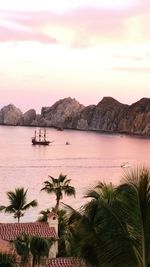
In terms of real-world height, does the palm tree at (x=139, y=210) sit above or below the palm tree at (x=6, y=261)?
above

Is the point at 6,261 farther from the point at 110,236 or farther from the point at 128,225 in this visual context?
the point at 128,225

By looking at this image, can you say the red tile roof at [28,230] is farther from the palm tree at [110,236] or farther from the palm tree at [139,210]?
the palm tree at [139,210]

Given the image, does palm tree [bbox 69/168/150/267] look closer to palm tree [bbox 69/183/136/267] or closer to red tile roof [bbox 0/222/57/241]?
palm tree [bbox 69/183/136/267]

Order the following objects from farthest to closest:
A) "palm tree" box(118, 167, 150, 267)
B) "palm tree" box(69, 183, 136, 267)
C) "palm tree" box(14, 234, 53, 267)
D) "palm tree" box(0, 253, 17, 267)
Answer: "palm tree" box(14, 234, 53, 267) < "palm tree" box(0, 253, 17, 267) < "palm tree" box(69, 183, 136, 267) < "palm tree" box(118, 167, 150, 267)

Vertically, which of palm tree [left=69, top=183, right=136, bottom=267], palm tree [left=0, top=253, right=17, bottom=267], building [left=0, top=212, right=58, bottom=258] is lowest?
building [left=0, top=212, right=58, bottom=258]

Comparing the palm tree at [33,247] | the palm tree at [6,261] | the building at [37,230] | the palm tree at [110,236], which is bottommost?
the building at [37,230]

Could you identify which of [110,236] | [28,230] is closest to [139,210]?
[110,236]

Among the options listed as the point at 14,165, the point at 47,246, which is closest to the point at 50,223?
the point at 47,246

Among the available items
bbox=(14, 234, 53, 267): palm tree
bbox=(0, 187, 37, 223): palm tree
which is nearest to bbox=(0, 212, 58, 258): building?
bbox=(0, 187, 37, 223): palm tree

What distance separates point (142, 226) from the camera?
8633 mm

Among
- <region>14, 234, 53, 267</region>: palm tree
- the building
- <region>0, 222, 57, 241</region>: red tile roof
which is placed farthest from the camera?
<region>0, 222, 57, 241</region>: red tile roof

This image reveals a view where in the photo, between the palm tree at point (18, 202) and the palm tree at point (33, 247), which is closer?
the palm tree at point (33, 247)

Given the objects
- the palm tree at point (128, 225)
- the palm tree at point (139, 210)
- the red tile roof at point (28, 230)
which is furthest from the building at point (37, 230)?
the palm tree at point (139, 210)

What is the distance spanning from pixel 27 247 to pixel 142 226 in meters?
9.45
